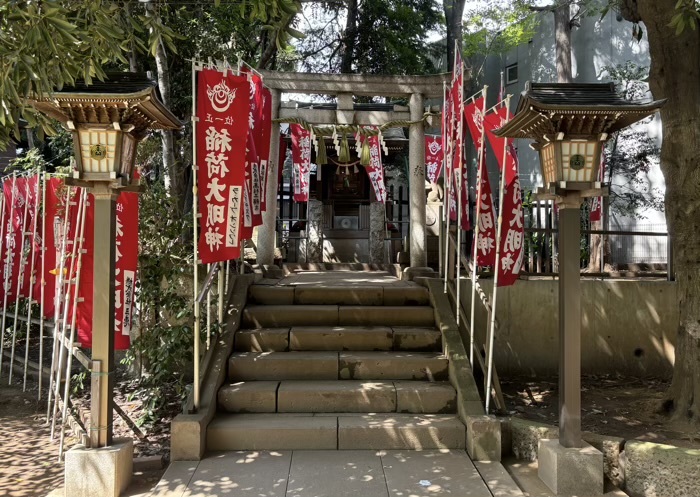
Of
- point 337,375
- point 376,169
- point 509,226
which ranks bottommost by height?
point 337,375

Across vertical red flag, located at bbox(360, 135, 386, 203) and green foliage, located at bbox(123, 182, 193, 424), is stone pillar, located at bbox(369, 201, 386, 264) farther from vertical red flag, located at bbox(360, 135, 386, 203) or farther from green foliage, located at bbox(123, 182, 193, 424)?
green foliage, located at bbox(123, 182, 193, 424)

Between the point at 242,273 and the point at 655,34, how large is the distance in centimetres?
607

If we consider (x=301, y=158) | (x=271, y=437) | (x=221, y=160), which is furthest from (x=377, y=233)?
(x=271, y=437)

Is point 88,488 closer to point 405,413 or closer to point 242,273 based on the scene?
point 405,413

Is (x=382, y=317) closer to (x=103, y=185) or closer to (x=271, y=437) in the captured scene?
(x=271, y=437)

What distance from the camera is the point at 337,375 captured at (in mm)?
6184

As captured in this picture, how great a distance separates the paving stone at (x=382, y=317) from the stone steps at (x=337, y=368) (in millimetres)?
844

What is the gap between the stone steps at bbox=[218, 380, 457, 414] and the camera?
5.73 metres

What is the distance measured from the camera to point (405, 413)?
226 inches

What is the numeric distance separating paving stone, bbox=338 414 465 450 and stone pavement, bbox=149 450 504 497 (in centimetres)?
8

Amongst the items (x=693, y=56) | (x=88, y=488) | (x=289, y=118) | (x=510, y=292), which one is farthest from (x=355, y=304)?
(x=693, y=56)

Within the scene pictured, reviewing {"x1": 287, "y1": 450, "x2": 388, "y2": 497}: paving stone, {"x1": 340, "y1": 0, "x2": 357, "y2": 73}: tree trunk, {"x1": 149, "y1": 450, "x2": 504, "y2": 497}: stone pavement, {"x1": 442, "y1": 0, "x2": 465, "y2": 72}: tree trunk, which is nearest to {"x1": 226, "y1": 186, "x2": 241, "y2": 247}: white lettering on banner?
{"x1": 149, "y1": 450, "x2": 504, "y2": 497}: stone pavement

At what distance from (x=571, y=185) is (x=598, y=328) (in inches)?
165

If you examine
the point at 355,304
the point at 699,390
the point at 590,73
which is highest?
the point at 590,73
